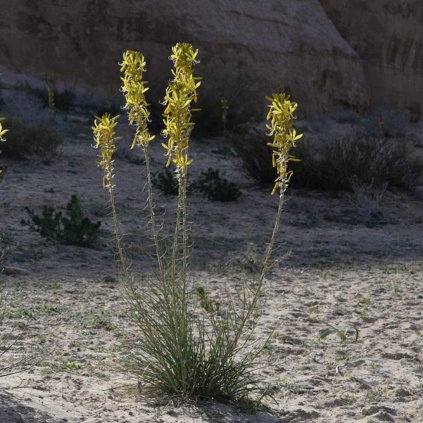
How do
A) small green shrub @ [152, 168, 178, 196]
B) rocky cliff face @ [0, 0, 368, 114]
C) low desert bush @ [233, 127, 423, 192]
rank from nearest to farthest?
small green shrub @ [152, 168, 178, 196], low desert bush @ [233, 127, 423, 192], rocky cliff face @ [0, 0, 368, 114]

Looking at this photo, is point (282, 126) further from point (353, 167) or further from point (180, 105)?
point (353, 167)

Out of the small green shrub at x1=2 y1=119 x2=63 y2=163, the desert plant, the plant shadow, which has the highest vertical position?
the plant shadow

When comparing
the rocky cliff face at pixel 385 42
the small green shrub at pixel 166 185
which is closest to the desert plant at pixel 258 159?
the small green shrub at pixel 166 185

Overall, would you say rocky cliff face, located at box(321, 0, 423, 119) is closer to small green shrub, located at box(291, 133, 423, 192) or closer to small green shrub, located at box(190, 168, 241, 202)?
small green shrub, located at box(291, 133, 423, 192)

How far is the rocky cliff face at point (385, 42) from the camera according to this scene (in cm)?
2377

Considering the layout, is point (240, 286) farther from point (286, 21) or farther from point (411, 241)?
point (286, 21)

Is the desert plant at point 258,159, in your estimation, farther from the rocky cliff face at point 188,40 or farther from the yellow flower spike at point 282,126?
the yellow flower spike at point 282,126

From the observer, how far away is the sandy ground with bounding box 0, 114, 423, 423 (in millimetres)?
3714

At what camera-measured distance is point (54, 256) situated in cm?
662

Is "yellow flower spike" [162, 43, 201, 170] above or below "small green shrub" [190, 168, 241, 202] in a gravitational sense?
above

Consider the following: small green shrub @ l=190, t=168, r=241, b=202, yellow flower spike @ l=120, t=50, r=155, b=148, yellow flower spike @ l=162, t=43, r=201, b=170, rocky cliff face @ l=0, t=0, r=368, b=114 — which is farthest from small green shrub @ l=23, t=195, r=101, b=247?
rocky cliff face @ l=0, t=0, r=368, b=114

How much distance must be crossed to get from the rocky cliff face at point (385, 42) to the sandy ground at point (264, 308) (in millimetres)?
13943

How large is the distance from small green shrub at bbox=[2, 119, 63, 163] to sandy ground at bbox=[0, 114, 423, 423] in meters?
0.50

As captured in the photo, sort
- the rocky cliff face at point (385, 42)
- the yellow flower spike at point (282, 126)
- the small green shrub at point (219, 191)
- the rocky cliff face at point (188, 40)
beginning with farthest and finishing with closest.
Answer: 1. the rocky cliff face at point (385, 42)
2. the rocky cliff face at point (188, 40)
3. the small green shrub at point (219, 191)
4. the yellow flower spike at point (282, 126)
